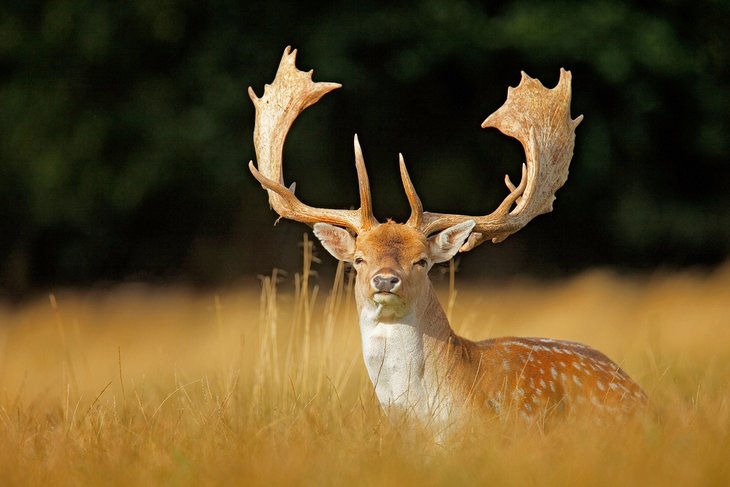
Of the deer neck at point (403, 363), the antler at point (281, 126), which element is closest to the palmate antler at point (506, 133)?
the antler at point (281, 126)

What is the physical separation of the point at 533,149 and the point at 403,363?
110cm

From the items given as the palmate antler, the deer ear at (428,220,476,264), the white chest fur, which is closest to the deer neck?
the white chest fur

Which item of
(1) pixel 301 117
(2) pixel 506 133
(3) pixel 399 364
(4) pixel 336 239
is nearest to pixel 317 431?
(3) pixel 399 364

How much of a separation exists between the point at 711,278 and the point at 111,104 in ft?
17.5

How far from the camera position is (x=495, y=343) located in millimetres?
5254

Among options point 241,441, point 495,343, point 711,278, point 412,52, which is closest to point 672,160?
point 711,278

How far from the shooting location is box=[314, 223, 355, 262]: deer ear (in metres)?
5.05

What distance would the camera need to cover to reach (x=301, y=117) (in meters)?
11.7

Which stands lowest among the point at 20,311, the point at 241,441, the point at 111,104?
the point at 20,311

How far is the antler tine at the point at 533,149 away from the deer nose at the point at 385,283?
65cm

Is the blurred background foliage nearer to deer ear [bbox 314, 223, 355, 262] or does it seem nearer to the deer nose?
deer ear [bbox 314, 223, 355, 262]

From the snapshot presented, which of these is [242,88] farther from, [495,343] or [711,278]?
[495,343]

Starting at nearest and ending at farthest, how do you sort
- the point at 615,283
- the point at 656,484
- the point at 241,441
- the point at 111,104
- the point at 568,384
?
the point at 656,484 → the point at 241,441 → the point at 568,384 → the point at 615,283 → the point at 111,104

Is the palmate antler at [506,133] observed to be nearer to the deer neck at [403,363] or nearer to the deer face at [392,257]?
the deer face at [392,257]
